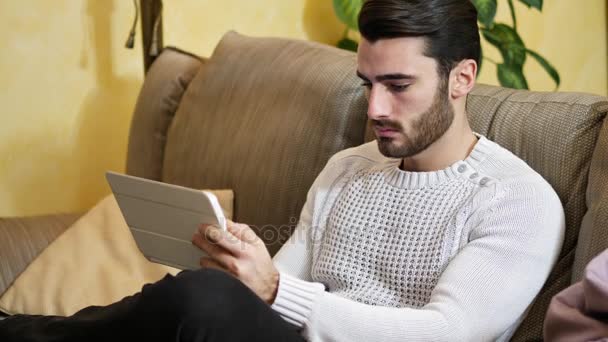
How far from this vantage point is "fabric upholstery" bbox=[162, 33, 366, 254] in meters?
1.86

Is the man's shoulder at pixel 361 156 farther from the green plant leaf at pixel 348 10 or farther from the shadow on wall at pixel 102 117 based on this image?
the shadow on wall at pixel 102 117

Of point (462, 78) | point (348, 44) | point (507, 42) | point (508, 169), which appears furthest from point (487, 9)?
point (508, 169)

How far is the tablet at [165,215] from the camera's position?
136 centimetres

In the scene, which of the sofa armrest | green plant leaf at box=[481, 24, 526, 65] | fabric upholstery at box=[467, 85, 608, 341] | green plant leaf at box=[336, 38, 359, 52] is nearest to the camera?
fabric upholstery at box=[467, 85, 608, 341]

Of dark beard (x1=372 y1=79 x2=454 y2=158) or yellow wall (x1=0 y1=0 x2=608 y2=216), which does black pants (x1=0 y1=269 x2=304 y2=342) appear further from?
yellow wall (x1=0 y1=0 x2=608 y2=216)

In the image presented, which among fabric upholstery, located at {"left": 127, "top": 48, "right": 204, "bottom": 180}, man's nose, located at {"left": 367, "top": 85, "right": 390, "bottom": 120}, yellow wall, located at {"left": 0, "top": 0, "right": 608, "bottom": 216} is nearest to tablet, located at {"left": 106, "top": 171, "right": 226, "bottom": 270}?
man's nose, located at {"left": 367, "top": 85, "right": 390, "bottom": 120}

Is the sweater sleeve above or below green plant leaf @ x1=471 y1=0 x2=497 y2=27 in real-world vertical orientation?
below

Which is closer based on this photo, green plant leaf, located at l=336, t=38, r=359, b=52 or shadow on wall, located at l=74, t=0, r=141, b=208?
shadow on wall, located at l=74, t=0, r=141, b=208

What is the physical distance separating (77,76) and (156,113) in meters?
0.37

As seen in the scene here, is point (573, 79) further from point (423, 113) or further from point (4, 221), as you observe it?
point (4, 221)

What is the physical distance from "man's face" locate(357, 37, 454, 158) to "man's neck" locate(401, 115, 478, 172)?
0.05 feet

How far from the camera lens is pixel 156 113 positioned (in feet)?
7.66

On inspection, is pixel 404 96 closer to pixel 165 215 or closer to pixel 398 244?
pixel 398 244

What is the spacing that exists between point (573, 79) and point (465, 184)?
67.3 inches
